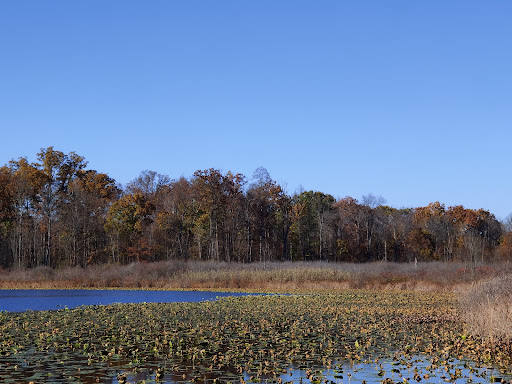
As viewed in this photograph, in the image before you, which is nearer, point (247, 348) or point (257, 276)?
point (247, 348)

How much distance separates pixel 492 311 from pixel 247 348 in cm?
740

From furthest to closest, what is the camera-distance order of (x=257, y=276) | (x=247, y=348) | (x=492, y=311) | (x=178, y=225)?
(x=178, y=225)
(x=257, y=276)
(x=492, y=311)
(x=247, y=348)

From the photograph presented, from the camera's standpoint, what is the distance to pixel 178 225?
84500 millimetres

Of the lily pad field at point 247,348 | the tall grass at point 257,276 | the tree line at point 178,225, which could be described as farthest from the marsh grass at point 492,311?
the tree line at point 178,225

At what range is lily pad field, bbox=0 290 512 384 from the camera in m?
14.1

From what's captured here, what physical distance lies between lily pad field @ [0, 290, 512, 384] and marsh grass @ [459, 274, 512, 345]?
18.0 inches

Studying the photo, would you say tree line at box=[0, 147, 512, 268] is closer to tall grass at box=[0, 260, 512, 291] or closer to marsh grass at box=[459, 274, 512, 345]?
tall grass at box=[0, 260, 512, 291]

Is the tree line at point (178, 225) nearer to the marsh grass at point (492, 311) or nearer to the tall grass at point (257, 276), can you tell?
the tall grass at point (257, 276)

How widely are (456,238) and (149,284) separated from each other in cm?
6241

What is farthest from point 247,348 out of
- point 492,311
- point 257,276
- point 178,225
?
point 178,225

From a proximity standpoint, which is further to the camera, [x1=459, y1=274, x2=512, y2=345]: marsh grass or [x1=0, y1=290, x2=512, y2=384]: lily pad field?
[x1=459, y1=274, x2=512, y2=345]: marsh grass

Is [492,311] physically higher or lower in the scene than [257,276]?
higher

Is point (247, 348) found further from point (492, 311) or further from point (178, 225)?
point (178, 225)

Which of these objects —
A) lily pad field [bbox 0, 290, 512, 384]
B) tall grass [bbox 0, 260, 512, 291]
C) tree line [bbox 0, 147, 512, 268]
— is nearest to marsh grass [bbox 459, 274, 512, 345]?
lily pad field [bbox 0, 290, 512, 384]
